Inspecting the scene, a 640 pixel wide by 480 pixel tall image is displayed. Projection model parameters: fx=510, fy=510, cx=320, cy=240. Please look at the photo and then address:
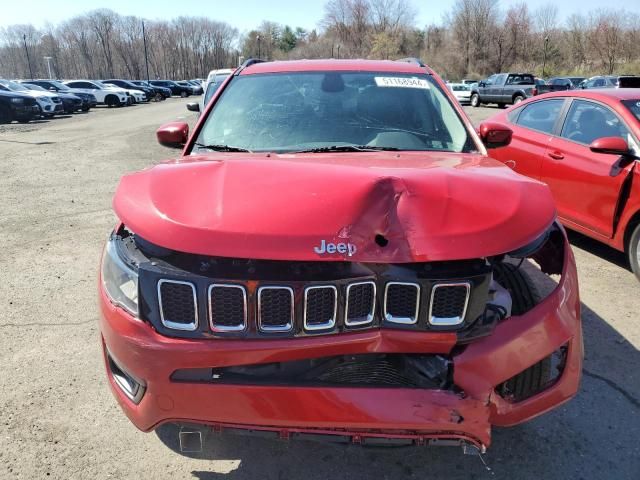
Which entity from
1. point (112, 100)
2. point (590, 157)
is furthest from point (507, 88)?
point (590, 157)

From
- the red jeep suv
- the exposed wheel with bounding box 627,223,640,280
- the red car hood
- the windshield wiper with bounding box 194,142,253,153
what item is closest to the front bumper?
the red jeep suv

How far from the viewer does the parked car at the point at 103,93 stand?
3428 cm

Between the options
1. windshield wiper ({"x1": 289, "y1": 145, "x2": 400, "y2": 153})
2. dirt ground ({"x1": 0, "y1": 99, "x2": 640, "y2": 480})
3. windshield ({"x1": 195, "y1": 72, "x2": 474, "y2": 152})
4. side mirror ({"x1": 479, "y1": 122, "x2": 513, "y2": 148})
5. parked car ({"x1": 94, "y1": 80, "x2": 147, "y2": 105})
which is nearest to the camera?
dirt ground ({"x1": 0, "y1": 99, "x2": 640, "y2": 480})

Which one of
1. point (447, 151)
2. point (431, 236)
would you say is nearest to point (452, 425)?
point (431, 236)

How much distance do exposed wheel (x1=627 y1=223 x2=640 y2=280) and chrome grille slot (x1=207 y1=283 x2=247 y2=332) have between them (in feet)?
12.9

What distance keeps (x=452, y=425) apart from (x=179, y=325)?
103 cm

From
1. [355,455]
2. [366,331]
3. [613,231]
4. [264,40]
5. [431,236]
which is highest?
[264,40]

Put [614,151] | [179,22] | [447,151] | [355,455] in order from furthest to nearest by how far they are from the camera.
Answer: [179,22], [614,151], [447,151], [355,455]

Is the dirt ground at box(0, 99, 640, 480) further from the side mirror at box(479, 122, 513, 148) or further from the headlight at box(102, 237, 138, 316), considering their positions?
the side mirror at box(479, 122, 513, 148)

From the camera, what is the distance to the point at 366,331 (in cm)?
181

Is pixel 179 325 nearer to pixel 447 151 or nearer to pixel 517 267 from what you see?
pixel 517 267

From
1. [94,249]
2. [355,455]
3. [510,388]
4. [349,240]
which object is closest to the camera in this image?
[349,240]

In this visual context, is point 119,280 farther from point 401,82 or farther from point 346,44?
point 346,44

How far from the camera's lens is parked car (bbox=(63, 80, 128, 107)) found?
34281 millimetres
